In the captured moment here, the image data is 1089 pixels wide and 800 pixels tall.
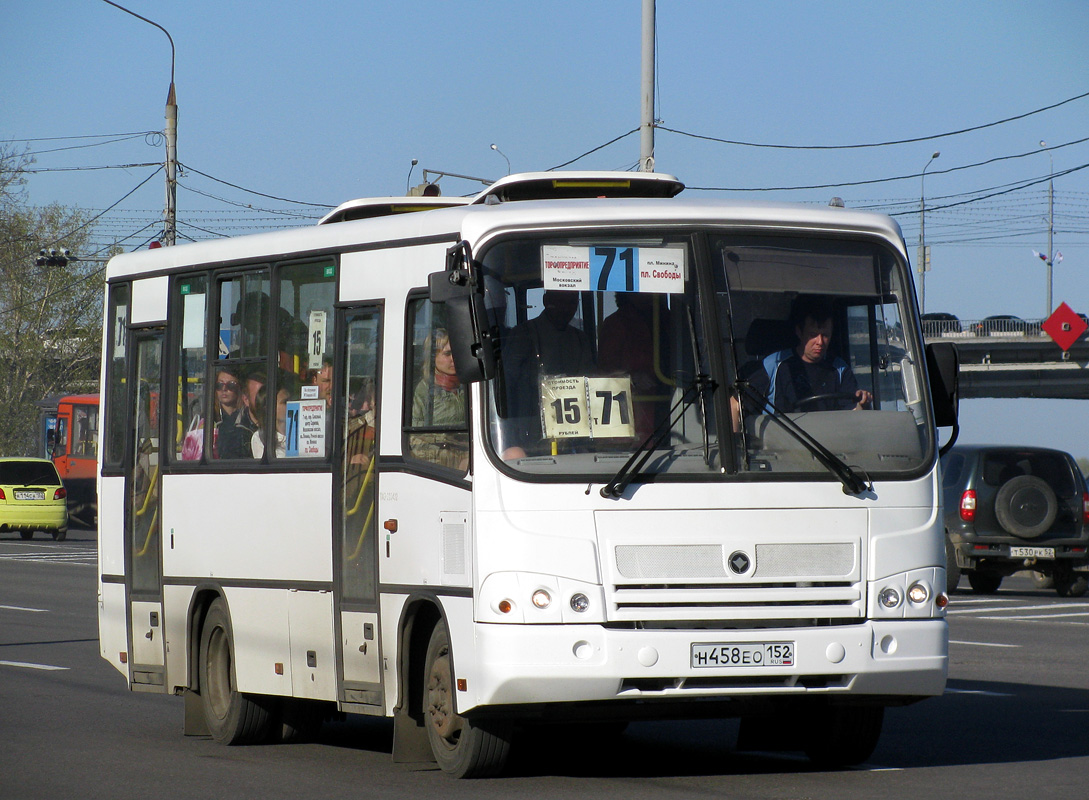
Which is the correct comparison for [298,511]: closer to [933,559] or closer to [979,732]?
[933,559]

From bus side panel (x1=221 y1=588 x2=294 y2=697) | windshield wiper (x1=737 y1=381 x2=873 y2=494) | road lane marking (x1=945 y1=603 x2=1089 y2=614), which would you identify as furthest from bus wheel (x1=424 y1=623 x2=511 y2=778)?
road lane marking (x1=945 y1=603 x2=1089 y2=614)

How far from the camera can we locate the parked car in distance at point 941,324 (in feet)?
293

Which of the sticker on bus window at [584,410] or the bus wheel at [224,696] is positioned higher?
the sticker on bus window at [584,410]

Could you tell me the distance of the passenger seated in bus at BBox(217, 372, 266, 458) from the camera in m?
10.6

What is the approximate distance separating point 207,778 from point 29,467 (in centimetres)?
3637

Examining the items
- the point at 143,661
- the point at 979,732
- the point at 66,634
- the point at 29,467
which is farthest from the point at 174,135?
the point at 979,732

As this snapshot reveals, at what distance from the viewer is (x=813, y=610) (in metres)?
8.38

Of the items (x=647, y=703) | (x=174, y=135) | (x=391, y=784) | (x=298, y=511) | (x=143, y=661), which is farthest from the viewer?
(x=174, y=135)

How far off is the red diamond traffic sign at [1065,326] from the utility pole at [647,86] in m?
58.4

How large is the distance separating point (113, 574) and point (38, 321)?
63.9 metres

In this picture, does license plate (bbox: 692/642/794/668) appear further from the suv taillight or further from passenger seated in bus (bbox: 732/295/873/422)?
the suv taillight

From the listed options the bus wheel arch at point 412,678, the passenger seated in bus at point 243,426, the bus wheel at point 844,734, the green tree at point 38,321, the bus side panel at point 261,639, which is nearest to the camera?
the bus wheel arch at point 412,678

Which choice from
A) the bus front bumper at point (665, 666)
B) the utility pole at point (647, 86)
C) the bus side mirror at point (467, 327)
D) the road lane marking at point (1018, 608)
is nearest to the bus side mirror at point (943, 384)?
the bus front bumper at point (665, 666)

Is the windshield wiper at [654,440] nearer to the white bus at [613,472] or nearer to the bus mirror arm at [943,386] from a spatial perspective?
the white bus at [613,472]
